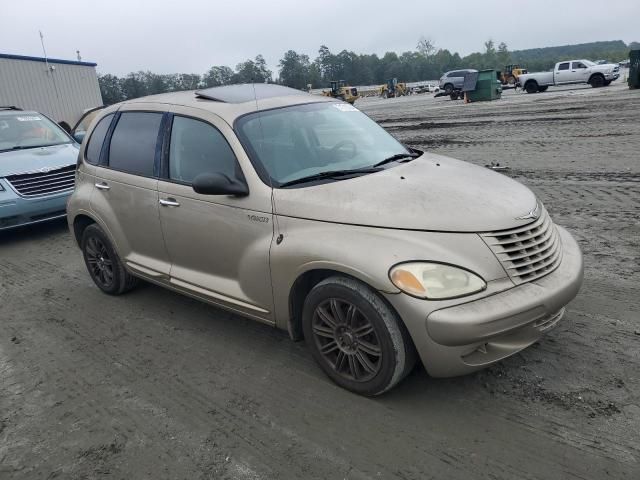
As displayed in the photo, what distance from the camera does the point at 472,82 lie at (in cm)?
3094

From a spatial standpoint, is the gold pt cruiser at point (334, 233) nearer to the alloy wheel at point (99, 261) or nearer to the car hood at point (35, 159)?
the alloy wheel at point (99, 261)

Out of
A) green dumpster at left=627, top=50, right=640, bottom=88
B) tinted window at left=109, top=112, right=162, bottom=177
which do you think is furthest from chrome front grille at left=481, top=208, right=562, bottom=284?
green dumpster at left=627, top=50, right=640, bottom=88

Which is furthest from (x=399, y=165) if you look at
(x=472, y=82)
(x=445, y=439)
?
(x=472, y=82)

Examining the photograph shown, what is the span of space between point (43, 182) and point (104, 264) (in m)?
3.29

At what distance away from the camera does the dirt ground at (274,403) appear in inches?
104

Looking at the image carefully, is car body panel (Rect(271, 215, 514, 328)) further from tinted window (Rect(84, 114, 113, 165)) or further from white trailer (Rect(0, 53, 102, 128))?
white trailer (Rect(0, 53, 102, 128))

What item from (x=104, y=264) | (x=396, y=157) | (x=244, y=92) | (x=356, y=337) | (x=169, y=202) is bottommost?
(x=104, y=264)

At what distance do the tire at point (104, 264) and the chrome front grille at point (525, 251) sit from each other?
352cm

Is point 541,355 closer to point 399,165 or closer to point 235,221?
point 399,165

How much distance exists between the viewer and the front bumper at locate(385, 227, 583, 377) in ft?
8.73

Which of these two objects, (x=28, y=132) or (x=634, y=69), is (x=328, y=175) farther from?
(x=634, y=69)

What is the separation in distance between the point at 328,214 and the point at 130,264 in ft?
7.78

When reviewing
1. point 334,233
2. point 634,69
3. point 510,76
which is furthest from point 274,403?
point 510,76

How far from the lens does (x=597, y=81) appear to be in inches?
1310
